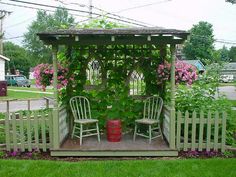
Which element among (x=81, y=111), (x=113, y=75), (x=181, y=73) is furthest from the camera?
(x=113, y=75)

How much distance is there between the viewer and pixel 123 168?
4102 millimetres

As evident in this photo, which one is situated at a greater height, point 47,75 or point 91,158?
point 47,75

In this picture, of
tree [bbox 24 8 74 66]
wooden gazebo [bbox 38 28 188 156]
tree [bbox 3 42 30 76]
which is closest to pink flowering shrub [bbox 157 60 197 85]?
wooden gazebo [bbox 38 28 188 156]

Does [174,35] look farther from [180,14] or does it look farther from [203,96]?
[180,14]

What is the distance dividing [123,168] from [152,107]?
1.78m

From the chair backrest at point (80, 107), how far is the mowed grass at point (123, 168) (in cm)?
137

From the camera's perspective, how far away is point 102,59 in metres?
5.82

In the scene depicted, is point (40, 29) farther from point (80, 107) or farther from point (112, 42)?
point (112, 42)

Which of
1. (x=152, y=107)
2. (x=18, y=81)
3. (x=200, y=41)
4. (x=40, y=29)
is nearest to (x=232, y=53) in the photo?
(x=200, y=41)

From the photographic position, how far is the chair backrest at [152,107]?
5535mm

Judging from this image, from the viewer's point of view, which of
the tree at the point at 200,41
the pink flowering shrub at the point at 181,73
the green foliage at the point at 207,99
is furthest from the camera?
the tree at the point at 200,41

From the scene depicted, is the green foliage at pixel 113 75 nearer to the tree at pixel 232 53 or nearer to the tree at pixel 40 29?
the tree at pixel 40 29

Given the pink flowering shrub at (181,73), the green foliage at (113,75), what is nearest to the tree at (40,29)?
the green foliage at (113,75)

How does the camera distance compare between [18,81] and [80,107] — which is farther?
[18,81]
